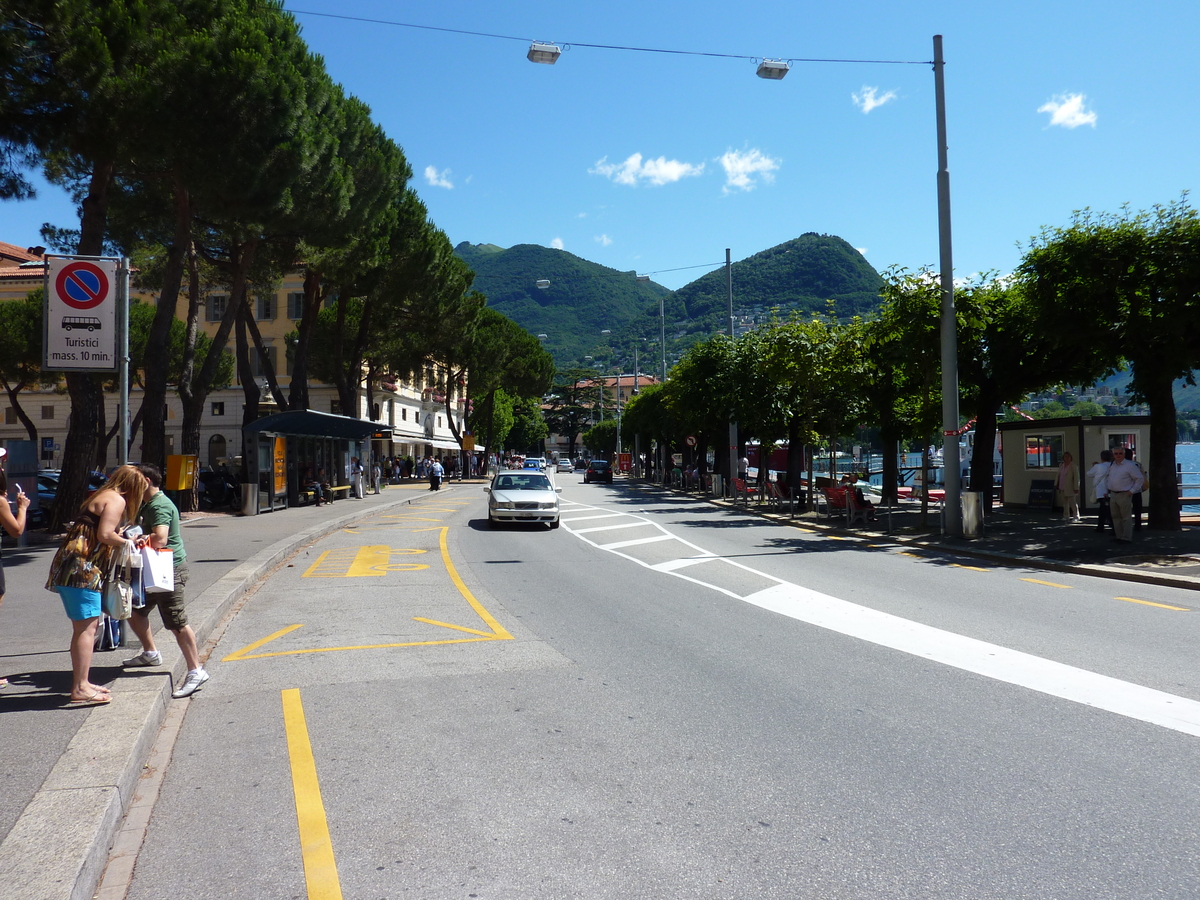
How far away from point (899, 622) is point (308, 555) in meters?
11.1

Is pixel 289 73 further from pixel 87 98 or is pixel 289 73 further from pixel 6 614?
pixel 6 614

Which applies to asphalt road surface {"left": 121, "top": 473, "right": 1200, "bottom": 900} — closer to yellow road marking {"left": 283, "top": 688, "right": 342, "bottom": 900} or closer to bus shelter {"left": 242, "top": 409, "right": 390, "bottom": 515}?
yellow road marking {"left": 283, "top": 688, "right": 342, "bottom": 900}

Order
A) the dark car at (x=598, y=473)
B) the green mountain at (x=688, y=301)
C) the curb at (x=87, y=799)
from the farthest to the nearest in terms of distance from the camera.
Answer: the green mountain at (x=688, y=301) → the dark car at (x=598, y=473) → the curb at (x=87, y=799)

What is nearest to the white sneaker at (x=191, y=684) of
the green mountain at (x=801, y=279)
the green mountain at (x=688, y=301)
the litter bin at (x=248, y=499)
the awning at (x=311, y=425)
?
the litter bin at (x=248, y=499)

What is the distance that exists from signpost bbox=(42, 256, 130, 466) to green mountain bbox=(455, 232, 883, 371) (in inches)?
3024

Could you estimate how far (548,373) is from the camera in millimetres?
80000

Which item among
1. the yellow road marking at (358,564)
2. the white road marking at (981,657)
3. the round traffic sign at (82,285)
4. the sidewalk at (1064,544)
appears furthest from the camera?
the yellow road marking at (358,564)

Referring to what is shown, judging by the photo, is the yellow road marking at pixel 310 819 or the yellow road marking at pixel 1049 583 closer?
the yellow road marking at pixel 310 819

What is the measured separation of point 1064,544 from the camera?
53.0 ft

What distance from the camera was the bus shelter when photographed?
1031 inches

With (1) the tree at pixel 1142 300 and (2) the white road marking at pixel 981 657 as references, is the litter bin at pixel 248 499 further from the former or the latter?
(1) the tree at pixel 1142 300

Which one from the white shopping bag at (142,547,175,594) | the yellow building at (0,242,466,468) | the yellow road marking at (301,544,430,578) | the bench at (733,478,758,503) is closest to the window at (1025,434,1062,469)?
the bench at (733,478,758,503)

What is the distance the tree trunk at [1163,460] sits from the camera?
17.2 m

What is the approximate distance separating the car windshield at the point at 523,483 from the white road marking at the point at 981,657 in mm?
12115
